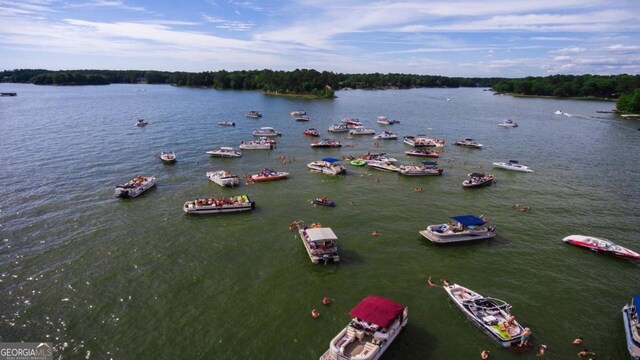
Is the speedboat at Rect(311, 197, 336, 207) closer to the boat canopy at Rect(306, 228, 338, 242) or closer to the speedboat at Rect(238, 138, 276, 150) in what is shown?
the boat canopy at Rect(306, 228, 338, 242)

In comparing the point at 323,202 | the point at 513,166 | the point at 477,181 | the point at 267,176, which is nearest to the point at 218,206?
the point at 323,202

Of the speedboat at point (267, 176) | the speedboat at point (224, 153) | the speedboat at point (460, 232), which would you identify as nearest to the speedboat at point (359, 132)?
the speedboat at point (224, 153)

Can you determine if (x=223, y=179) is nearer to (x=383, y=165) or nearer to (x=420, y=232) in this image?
(x=383, y=165)

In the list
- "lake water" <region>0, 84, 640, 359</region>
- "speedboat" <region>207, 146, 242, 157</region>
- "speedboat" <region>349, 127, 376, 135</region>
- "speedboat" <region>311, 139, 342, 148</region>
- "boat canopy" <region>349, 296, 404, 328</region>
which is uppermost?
"speedboat" <region>349, 127, 376, 135</region>

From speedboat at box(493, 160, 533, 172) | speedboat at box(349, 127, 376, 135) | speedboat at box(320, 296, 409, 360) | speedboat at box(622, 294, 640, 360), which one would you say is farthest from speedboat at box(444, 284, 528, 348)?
speedboat at box(349, 127, 376, 135)

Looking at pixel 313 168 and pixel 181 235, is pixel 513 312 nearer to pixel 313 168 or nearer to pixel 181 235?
pixel 181 235

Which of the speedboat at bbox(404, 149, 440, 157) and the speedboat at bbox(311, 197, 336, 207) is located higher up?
the speedboat at bbox(404, 149, 440, 157)

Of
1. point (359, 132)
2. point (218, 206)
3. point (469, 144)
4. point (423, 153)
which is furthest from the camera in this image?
point (359, 132)
